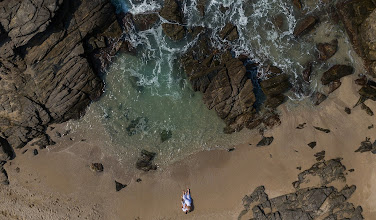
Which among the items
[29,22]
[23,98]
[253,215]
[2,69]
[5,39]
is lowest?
[253,215]

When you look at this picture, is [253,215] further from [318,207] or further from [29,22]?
[29,22]

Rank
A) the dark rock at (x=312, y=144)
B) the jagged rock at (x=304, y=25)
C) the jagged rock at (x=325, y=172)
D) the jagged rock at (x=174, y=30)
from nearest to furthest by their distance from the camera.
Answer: the jagged rock at (x=325, y=172)
the jagged rock at (x=304, y=25)
the dark rock at (x=312, y=144)
the jagged rock at (x=174, y=30)

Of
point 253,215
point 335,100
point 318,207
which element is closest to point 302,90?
point 335,100

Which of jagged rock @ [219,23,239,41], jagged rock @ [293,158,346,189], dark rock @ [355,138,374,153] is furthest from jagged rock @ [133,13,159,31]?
dark rock @ [355,138,374,153]

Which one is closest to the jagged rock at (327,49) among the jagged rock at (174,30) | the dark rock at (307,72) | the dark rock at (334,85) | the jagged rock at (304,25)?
the dark rock at (307,72)

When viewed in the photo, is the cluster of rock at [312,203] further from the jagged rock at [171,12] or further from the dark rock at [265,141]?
the jagged rock at [171,12]

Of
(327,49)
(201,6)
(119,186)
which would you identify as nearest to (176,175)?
(119,186)
